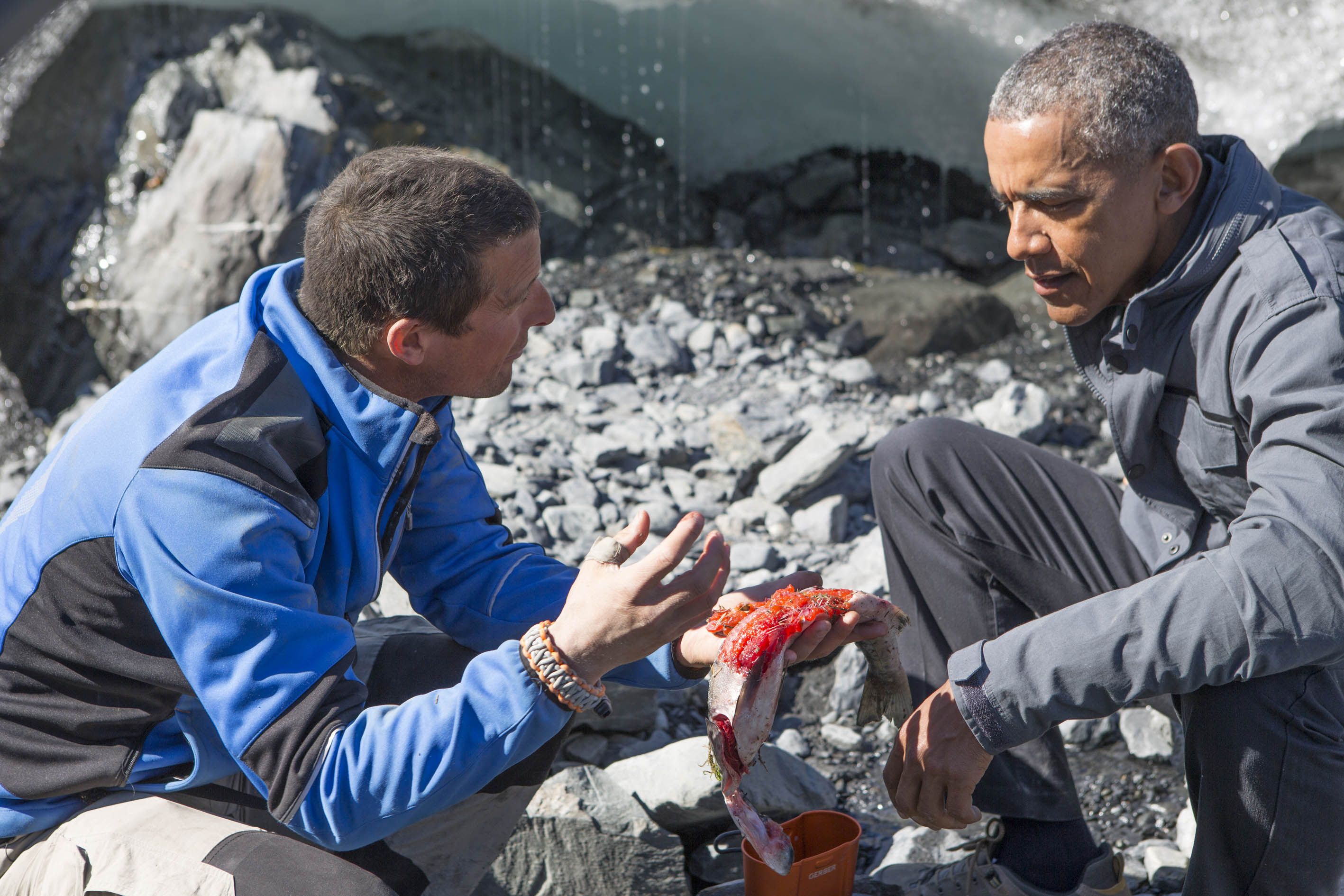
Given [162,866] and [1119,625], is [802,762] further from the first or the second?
[162,866]

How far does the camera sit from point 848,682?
11.6ft

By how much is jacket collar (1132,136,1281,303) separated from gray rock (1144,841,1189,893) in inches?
57.3

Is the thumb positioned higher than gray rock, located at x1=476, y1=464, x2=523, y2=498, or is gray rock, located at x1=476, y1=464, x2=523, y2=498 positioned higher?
the thumb

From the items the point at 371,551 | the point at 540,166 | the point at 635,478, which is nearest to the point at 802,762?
the point at 371,551

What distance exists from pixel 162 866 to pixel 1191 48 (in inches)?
332

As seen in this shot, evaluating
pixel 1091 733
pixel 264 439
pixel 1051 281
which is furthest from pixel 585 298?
pixel 264 439

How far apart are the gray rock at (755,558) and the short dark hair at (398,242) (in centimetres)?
230

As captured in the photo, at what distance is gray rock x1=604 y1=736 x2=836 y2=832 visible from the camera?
2.74 metres

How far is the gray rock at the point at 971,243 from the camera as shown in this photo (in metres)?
8.70

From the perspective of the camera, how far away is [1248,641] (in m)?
1.91

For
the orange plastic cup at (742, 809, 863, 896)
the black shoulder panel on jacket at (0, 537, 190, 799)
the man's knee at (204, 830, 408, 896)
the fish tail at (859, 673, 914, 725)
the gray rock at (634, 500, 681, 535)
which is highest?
the black shoulder panel on jacket at (0, 537, 190, 799)

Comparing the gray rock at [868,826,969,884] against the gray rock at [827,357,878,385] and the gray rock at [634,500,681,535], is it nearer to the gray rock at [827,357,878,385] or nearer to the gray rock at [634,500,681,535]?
the gray rock at [634,500,681,535]

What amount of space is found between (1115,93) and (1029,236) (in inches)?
13.9

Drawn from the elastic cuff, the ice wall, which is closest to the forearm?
the elastic cuff
